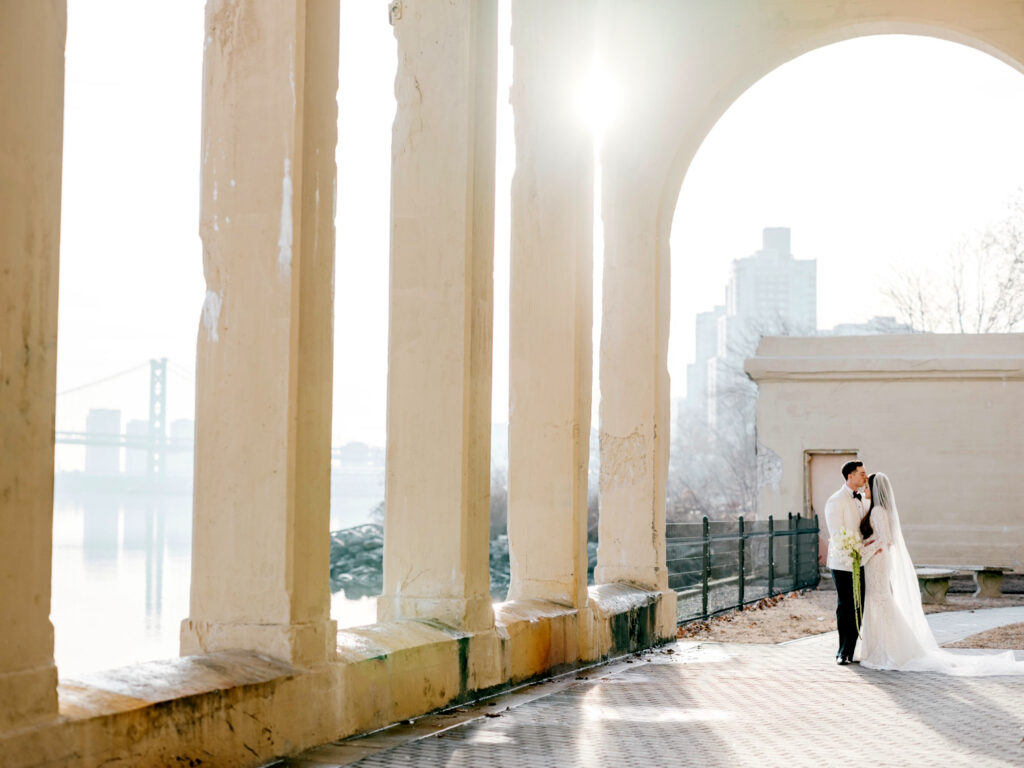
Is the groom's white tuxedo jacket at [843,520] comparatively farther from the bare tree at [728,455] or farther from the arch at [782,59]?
the bare tree at [728,455]

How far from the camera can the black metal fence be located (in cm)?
1387

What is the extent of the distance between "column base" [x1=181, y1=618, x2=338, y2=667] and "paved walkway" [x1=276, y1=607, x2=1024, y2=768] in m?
0.41

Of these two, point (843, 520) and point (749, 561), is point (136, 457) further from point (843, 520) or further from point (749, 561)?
point (843, 520)

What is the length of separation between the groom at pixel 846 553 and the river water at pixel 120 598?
535cm

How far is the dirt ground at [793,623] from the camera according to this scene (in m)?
11.2

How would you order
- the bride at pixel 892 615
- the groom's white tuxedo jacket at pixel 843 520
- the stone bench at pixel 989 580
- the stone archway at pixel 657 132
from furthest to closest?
the stone bench at pixel 989 580 < the stone archway at pixel 657 132 < the groom's white tuxedo jacket at pixel 843 520 < the bride at pixel 892 615

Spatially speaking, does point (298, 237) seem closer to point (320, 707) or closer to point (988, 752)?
point (320, 707)

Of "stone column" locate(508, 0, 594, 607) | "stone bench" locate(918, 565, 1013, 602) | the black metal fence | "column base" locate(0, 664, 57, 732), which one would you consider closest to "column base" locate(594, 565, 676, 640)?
the black metal fence

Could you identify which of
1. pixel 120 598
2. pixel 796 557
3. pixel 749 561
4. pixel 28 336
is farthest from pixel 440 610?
pixel 120 598

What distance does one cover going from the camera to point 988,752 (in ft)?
18.2

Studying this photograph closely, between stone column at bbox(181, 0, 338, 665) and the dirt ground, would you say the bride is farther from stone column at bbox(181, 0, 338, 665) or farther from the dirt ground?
stone column at bbox(181, 0, 338, 665)

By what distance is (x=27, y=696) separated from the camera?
373 cm

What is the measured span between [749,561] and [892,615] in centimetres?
1110

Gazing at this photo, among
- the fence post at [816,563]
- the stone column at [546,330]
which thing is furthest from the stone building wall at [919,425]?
the stone column at [546,330]
